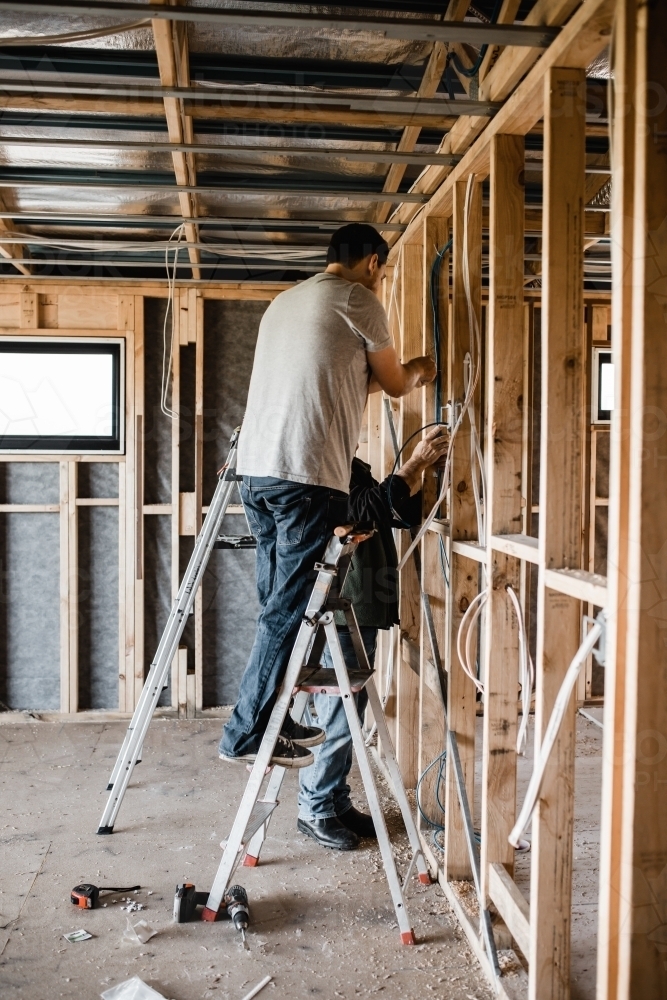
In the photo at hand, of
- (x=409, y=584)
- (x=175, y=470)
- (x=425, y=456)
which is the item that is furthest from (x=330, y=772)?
(x=175, y=470)

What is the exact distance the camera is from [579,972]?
1954 mm

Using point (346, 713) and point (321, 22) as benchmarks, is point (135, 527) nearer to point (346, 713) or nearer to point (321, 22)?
point (346, 713)

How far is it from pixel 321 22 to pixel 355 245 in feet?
2.67

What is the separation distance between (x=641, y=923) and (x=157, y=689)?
6.69 feet

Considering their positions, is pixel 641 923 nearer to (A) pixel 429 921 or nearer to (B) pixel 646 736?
(B) pixel 646 736

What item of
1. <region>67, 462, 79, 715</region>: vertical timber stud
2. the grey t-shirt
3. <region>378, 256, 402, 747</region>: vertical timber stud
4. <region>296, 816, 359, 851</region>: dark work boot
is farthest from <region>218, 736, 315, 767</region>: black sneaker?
<region>67, 462, 79, 715</region>: vertical timber stud

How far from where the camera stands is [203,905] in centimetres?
218

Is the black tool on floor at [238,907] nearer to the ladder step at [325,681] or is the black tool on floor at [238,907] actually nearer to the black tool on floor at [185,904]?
the black tool on floor at [185,904]

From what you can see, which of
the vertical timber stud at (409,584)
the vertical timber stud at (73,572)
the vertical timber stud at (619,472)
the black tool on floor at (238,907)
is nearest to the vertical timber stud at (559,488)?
the vertical timber stud at (619,472)

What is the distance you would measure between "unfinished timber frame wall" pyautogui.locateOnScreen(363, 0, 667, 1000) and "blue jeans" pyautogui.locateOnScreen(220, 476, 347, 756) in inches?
17.3

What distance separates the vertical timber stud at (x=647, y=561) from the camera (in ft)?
3.96

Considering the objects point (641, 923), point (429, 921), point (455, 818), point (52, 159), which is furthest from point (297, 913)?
point (52, 159)

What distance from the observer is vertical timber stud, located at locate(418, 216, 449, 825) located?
8.39ft

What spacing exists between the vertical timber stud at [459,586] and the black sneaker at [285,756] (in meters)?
0.45
